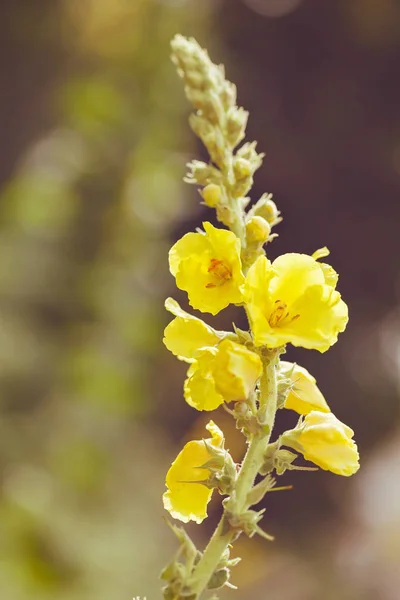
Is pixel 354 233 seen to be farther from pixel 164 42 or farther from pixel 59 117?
pixel 59 117

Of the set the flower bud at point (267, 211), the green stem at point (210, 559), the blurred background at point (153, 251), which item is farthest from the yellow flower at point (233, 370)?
the blurred background at point (153, 251)

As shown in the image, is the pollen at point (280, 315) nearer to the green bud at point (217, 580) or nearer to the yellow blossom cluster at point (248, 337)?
the yellow blossom cluster at point (248, 337)

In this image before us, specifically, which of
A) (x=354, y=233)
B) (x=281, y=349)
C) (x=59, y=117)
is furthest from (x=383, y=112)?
(x=281, y=349)

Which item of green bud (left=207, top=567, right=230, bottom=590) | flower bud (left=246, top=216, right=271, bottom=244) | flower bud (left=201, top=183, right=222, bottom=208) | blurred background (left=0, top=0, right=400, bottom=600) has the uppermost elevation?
blurred background (left=0, top=0, right=400, bottom=600)

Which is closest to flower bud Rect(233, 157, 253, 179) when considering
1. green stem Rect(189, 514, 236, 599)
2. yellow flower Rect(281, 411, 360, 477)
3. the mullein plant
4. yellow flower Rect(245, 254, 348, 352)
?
the mullein plant

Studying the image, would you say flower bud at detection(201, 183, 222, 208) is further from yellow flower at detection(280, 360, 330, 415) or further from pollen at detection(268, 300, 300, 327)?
yellow flower at detection(280, 360, 330, 415)

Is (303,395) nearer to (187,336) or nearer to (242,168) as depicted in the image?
(187,336)

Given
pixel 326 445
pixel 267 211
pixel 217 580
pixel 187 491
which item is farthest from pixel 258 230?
pixel 217 580
